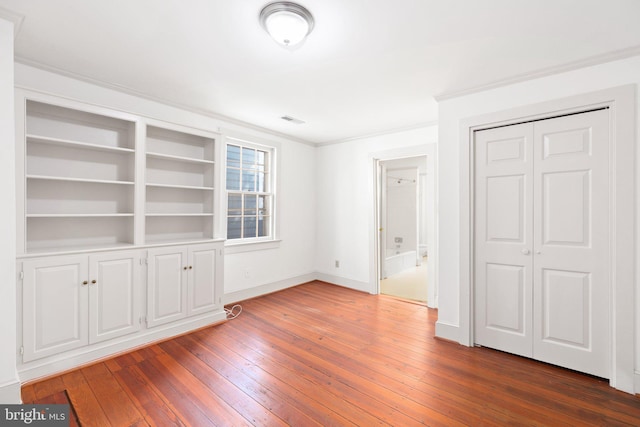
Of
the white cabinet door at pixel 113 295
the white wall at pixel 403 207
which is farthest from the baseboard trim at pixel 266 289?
the white wall at pixel 403 207

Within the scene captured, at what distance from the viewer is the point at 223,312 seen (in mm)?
3594

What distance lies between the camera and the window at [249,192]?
4332 millimetres

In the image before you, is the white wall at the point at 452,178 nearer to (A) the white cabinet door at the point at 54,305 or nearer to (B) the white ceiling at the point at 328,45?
(B) the white ceiling at the point at 328,45

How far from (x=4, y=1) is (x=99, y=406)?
2646 mm

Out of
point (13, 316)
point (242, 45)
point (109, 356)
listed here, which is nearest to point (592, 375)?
point (242, 45)

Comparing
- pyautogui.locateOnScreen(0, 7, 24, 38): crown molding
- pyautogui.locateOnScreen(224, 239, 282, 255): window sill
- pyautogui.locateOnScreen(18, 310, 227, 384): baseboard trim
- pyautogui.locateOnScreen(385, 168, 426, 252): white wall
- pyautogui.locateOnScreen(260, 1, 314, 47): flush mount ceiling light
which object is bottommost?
pyautogui.locateOnScreen(18, 310, 227, 384): baseboard trim

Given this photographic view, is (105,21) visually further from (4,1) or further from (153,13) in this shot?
(4,1)

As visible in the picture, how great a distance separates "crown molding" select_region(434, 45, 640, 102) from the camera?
2.24 m

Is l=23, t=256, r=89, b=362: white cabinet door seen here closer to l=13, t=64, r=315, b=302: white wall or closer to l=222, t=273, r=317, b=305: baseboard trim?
l=13, t=64, r=315, b=302: white wall

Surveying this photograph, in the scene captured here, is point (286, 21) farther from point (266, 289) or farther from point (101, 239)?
point (266, 289)

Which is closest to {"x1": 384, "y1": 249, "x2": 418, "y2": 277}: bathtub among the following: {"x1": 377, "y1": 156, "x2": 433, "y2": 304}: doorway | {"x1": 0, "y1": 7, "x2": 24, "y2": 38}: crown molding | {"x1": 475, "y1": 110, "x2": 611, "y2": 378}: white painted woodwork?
{"x1": 377, "y1": 156, "x2": 433, "y2": 304}: doorway

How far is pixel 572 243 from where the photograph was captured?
2.50 metres

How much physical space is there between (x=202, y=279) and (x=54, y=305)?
4.22 feet

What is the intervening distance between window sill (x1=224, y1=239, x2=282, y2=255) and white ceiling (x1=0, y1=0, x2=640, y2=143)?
1.94 m
